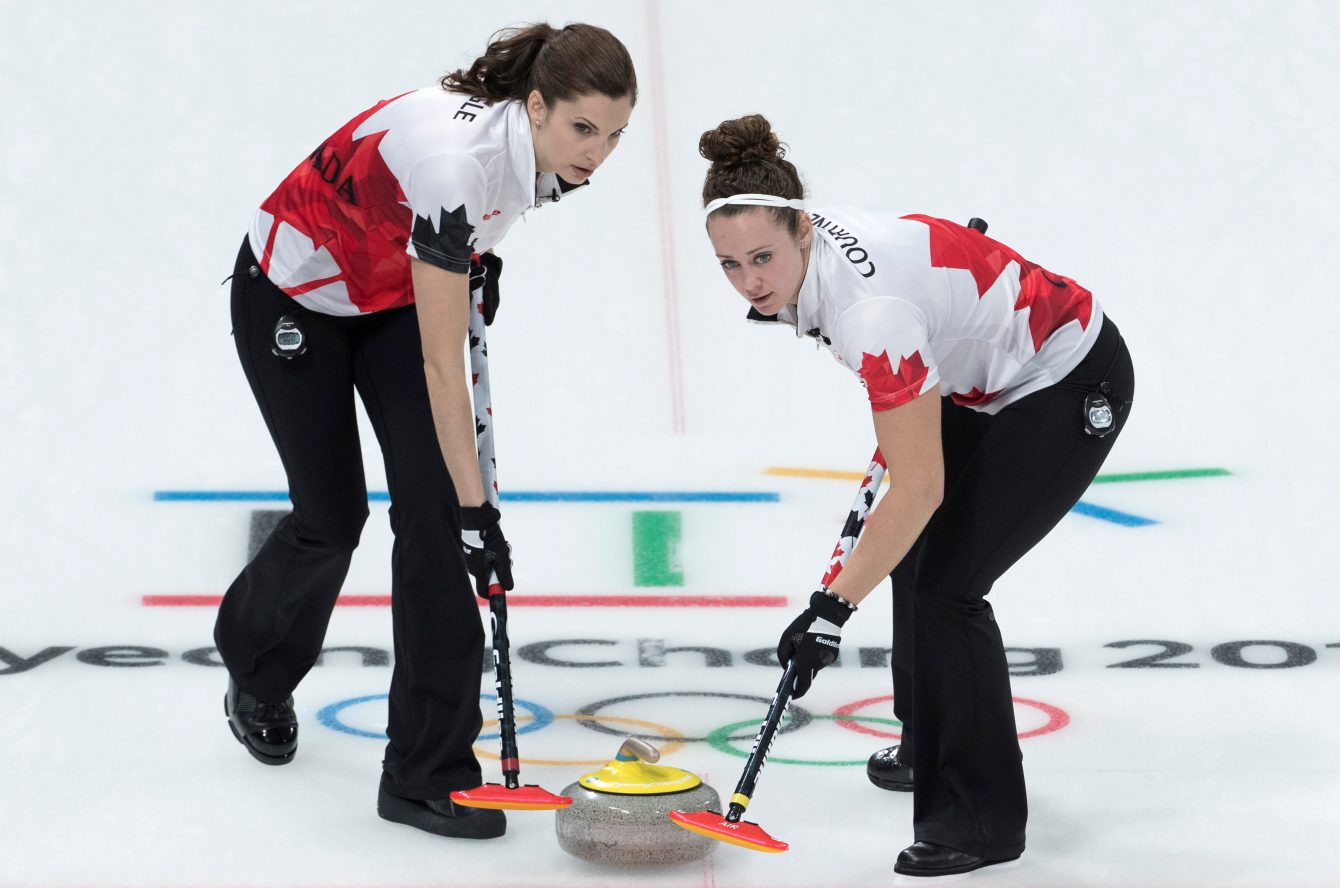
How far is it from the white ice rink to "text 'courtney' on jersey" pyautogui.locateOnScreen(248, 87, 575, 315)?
96 cm

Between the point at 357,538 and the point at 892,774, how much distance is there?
1.11 meters

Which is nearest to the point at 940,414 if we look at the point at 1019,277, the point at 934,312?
the point at 934,312

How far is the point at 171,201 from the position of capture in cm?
666

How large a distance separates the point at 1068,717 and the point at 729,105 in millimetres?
4401

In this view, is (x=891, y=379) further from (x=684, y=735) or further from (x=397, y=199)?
(x=684, y=735)

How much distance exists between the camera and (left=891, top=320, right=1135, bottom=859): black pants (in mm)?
2576

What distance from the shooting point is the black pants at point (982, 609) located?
2576 mm

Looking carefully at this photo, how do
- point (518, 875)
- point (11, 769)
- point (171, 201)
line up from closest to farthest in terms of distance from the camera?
point (518, 875) < point (11, 769) < point (171, 201)

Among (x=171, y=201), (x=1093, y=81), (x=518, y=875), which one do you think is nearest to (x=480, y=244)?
(x=518, y=875)

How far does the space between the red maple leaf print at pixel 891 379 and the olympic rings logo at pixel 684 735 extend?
1066mm

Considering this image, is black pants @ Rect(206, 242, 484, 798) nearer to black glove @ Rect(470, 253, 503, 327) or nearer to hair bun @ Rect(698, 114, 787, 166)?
black glove @ Rect(470, 253, 503, 327)

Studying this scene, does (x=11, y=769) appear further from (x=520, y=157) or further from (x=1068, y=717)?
(x=1068, y=717)

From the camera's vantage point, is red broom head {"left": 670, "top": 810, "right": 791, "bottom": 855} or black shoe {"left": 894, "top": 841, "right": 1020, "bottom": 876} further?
black shoe {"left": 894, "top": 841, "right": 1020, "bottom": 876}

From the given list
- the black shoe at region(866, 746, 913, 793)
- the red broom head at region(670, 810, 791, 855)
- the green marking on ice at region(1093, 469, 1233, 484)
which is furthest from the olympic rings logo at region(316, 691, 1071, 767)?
the green marking on ice at region(1093, 469, 1233, 484)
